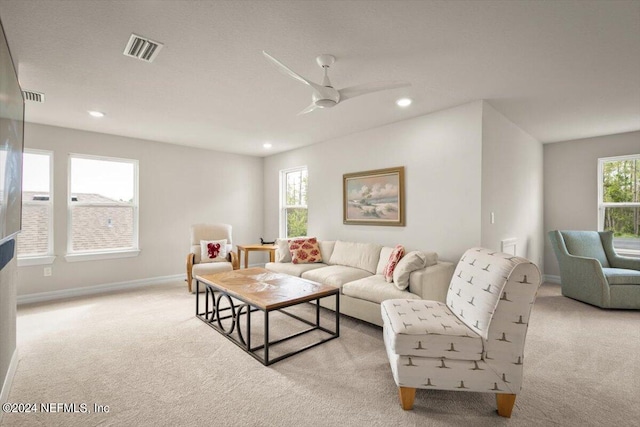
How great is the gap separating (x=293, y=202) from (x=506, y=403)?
4.83 m

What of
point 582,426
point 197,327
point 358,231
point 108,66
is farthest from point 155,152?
point 582,426

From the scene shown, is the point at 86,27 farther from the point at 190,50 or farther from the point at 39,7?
the point at 190,50

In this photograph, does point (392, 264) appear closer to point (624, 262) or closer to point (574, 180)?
point (624, 262)

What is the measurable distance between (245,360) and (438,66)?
2999 millimetres

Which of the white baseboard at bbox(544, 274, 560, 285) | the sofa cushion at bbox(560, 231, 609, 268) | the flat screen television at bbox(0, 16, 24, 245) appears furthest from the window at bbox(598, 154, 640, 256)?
the flat screen television at bbox(0, 16, 24, 245)

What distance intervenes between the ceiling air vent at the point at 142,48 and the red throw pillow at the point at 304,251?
3035 mm

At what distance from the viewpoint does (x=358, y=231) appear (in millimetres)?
4648

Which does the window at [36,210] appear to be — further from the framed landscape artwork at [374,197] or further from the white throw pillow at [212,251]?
the framed landscape artwork at [374,197]

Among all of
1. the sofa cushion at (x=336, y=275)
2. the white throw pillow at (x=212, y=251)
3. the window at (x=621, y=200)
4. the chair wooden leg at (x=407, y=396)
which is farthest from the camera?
the white throw pillow at (x=212, y=251)

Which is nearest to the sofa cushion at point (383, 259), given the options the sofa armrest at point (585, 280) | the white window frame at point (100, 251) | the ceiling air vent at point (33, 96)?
the sofa armrest at point (585, 280)

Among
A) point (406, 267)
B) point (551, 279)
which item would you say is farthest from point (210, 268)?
point (551, 279)

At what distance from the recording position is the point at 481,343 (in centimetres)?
183

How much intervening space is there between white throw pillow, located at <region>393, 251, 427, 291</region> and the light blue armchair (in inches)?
103

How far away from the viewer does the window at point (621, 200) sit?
15.0 ft
